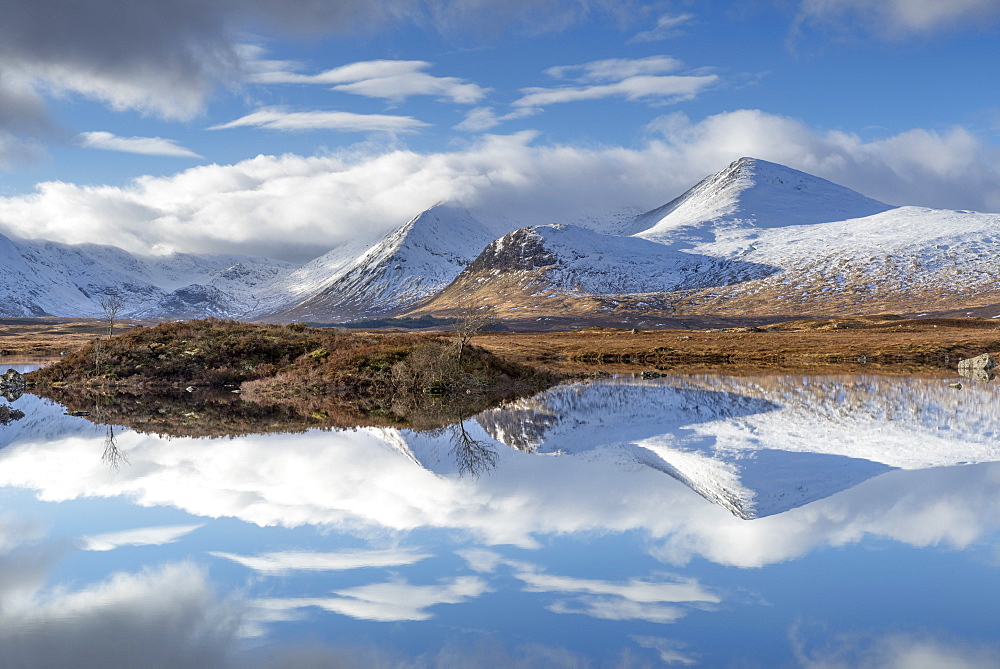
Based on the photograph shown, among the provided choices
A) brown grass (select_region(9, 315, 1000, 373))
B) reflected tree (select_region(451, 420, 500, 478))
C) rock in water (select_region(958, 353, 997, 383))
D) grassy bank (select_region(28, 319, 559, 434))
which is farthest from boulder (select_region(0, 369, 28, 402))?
rock in water (select_region(958, 353, 997, 383))

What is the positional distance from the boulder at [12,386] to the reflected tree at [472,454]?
3197 centimetres

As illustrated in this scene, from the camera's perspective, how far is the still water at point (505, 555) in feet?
27.4

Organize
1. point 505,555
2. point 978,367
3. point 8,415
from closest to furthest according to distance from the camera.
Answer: point 505,555
point 8,415
point 978,367

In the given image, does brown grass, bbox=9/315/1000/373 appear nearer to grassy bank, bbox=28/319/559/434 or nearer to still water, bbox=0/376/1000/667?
grassy bank, bbox=28/319/559/434

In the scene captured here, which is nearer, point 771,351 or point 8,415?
point 8,415

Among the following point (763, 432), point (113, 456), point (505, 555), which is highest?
point (113, 456)

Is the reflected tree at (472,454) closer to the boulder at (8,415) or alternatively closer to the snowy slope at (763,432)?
Answer: the snowy slope at (763,432)

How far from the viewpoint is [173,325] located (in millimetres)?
52938

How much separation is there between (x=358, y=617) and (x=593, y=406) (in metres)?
25.9

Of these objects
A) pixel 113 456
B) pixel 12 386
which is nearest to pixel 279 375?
pixel 12 386

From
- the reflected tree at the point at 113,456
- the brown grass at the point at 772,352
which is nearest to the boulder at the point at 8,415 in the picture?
the reflected tree at the point at 113,456

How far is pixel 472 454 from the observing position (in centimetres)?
2109

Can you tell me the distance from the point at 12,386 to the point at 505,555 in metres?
46.3

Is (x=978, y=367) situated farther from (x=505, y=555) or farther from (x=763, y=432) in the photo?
(x=505, y=555)
